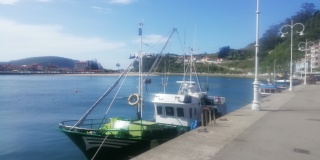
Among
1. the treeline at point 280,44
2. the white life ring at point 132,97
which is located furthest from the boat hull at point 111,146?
the treeline at point 280,44

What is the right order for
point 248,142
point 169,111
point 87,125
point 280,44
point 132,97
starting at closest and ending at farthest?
point 248,142, point 169,111, point 132,97, point 87,125, point 280,44

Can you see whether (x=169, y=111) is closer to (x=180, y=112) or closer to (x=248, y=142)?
(x=180, y=112)

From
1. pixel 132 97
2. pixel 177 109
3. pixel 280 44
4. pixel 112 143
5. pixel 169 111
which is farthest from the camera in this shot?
pixel 280 44

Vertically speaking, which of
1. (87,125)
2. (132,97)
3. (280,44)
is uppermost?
(280,44)

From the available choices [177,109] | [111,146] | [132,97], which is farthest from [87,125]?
[111,146]

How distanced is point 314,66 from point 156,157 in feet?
419

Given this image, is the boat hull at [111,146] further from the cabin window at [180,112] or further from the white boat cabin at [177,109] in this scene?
the cabin window at [180,112]

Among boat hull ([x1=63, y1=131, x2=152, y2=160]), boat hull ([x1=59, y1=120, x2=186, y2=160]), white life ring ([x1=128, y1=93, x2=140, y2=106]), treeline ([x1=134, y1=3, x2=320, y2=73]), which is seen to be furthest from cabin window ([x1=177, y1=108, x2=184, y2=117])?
treeline ([x1=134, y1=3, x2=320, y2=73])

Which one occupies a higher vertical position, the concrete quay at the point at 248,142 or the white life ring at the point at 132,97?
the white life ring at the point at 132,97

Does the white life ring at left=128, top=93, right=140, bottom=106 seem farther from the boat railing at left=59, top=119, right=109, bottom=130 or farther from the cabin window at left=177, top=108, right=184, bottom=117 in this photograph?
the cabin window at left=177, top=108, right=184, bottom=117

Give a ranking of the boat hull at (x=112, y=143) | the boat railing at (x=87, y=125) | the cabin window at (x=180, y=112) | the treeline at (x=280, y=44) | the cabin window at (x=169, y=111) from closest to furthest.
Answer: the boat hull at (x=112, y=143), the boat railing at (x=87, y=125), the cabin window at (x=180, y=112), the cabin window at (x=169, y=111), the treeline at (x=280, y=44)

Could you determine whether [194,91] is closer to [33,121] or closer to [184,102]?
[184,102]

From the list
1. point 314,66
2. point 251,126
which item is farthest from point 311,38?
point 251,126

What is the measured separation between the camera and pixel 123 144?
47.5 feet
